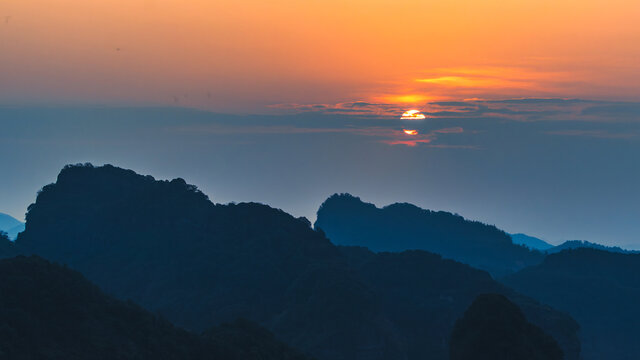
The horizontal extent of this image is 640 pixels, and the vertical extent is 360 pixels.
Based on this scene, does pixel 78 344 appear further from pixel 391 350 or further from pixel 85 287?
pixel 391 350

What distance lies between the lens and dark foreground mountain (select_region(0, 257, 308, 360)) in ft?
299

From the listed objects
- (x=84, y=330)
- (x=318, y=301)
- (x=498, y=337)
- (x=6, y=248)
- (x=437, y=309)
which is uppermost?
(x=84, y=330)

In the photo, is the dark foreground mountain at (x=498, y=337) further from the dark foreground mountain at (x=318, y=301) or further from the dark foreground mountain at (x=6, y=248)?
the dark foreground mountain at (x=6, y=248)

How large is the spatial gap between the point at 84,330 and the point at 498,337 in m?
52.5

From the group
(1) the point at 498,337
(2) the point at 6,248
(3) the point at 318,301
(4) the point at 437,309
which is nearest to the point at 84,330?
(1) the point at 498,337

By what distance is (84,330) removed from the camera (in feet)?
318

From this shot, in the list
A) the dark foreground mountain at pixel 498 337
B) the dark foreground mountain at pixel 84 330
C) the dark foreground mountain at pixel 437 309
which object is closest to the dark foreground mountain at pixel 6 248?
the dark foreground mountain at pixel 84 330

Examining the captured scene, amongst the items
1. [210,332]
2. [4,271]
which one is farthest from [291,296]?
[4,271]

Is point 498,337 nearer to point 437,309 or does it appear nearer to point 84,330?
point 84,330

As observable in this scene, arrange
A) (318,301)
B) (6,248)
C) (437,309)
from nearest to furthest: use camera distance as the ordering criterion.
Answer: (318,301) < (437,309) < (6,248)

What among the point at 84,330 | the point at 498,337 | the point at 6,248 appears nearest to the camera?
the point at 84,330

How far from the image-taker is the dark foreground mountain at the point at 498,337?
359ft

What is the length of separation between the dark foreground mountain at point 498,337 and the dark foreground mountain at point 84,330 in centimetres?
2259

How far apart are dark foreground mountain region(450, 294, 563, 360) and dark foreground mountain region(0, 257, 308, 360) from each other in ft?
74.1
